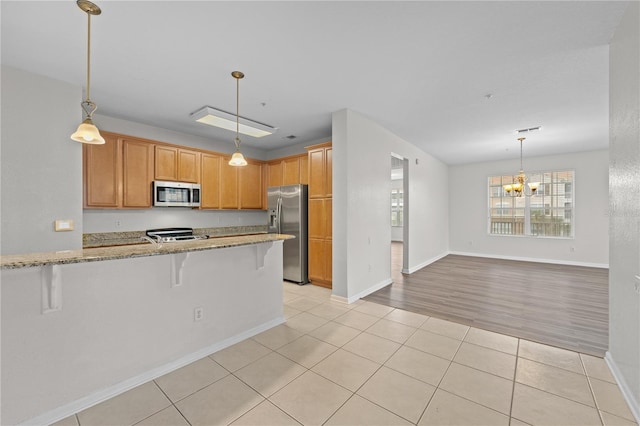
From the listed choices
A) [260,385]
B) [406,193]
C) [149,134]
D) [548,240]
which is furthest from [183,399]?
[548,240]

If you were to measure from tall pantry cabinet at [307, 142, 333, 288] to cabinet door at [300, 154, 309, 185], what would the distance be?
22 cm

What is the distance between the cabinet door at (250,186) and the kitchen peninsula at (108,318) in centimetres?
297

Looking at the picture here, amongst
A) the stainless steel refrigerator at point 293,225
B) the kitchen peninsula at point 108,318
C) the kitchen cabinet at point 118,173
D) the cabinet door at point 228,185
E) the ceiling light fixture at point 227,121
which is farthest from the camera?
the cabinet door at point 228,185

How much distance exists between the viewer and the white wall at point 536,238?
21.1 feet

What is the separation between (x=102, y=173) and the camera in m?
3.88

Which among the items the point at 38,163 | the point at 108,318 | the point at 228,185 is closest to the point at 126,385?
the point at 108,318

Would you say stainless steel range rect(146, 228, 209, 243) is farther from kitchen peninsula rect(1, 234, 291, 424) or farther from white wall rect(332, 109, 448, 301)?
white wall rect(332, 109, 448, 301)

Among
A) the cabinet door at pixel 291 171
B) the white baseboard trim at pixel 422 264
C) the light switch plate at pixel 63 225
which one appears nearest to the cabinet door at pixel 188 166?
the cabinet door at pixel 291 171

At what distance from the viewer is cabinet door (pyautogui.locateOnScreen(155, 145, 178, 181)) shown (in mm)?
4461

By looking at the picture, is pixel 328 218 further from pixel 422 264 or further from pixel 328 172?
pixel 422 264

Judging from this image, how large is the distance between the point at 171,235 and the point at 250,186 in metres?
1.83

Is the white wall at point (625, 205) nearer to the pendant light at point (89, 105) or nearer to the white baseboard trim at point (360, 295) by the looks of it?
the white baseboard trim at point (360, 295)

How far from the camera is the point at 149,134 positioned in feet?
14.9

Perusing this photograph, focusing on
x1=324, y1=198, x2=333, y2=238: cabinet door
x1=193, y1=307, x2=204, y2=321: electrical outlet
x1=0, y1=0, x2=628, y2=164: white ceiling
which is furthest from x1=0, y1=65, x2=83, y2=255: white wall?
x1=324, y1=198, x2=333, y2=238: cabinet door
